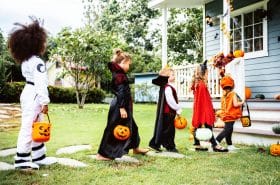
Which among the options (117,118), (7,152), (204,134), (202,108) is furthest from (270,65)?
(7,152)

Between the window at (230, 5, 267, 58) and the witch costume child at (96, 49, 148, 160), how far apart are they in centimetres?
490

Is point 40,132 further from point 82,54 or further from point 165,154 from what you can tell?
Result: point 82,54

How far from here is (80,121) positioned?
445 inches

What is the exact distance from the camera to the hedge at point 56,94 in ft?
66.2

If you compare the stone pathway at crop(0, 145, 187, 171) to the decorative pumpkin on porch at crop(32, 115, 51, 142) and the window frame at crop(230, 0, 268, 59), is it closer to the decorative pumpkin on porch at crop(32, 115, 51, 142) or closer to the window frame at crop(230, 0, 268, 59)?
the decorative pumpkin on porch at crop(32, 115, 51, 142)

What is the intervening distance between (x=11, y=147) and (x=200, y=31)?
1638 centimetres

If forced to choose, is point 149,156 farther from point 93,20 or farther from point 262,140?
point 93,20

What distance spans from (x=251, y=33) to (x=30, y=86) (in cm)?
703

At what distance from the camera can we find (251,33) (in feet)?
33.9

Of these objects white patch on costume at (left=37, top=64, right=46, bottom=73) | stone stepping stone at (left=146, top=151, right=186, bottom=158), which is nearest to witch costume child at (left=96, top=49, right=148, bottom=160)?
stone stepping stone at (left=146, top=151, right=186, bottom=158)

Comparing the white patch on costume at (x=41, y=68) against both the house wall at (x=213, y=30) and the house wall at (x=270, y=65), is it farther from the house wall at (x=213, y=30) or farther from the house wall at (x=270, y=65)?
the house wall at (x=213, y=30)

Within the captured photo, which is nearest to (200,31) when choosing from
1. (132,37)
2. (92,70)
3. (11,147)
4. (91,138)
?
(92,70)

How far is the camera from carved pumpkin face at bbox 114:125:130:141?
5.39 metres

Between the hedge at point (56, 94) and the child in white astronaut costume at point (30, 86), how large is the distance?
15701 mm
